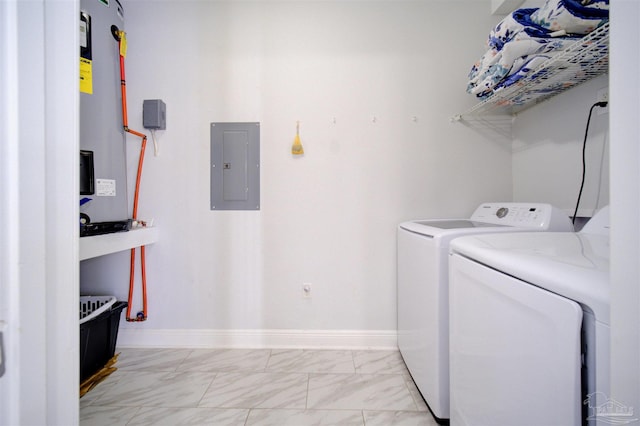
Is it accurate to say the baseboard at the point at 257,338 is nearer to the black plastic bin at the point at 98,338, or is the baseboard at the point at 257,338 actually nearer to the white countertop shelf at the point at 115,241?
the black plastic bin at the point at 98,338

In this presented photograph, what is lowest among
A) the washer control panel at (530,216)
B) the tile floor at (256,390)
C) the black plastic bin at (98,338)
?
the tile floor at (256,390)

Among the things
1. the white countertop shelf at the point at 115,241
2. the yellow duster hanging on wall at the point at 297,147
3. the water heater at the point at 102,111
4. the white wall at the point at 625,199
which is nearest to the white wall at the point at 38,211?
the white wall at the point at 625,199

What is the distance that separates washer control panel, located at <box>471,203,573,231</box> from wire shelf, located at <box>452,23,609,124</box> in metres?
0.61

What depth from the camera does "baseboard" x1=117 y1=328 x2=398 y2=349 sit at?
5.63 feet

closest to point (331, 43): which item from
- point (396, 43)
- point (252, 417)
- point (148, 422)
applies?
point (396, 43)

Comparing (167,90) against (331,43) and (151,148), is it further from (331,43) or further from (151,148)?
(331,43)

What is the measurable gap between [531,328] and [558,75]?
1246mm

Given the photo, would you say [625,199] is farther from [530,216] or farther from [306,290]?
[306,290]

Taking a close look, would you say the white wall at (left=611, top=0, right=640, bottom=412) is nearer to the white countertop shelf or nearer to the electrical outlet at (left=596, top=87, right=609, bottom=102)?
the electrical outlet at (left=596, top=87, right=609, bottom=102)

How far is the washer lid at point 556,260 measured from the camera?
0.51 meters

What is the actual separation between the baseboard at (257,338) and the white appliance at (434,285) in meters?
0.26

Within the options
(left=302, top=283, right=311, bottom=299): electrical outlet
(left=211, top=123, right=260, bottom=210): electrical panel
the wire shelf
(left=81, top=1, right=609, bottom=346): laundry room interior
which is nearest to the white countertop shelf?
(left=81, top=1, right=609, bottom=346): laundry room interior

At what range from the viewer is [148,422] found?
115cm

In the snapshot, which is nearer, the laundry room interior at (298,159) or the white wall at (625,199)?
the white wall at (625,199)
